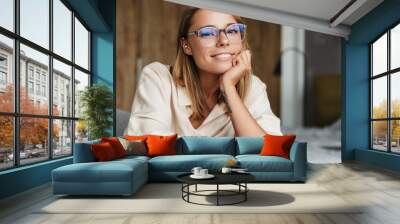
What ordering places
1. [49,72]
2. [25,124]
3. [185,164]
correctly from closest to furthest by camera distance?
[25,124], [185,164], [49,72]

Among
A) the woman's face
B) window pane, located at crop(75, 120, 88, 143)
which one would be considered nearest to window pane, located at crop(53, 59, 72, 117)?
window pane, located at crop(75, 120, 88, 143)

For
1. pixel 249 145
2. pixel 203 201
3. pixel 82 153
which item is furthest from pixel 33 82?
pixel 249 145

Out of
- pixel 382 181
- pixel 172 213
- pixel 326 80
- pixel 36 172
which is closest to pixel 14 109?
pixel 36 172

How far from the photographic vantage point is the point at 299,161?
5.82m

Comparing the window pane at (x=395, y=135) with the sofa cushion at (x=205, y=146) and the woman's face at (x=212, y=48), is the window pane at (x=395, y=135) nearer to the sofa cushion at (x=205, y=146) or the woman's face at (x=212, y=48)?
the sofa cushion at (x=205, y=146)

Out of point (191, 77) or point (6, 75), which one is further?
point (191, 77)

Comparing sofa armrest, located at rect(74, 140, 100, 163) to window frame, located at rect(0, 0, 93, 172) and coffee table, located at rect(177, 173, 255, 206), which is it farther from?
coffee table, located at rect(177, 173, 255, 206)

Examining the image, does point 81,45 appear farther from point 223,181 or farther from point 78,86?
point 223,181

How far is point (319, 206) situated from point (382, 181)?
2429 mm

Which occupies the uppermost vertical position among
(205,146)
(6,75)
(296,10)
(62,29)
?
(296,10)

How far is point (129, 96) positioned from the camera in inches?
319

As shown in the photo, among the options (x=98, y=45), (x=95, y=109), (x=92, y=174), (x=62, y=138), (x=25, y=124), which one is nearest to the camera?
(x=92, y=174)

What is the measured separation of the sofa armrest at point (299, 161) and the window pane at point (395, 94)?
297 cm

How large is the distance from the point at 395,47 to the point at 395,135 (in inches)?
69.6
